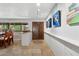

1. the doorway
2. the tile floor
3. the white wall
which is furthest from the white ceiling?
the doorway

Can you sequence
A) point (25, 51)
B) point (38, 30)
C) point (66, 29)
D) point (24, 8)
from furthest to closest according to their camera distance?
point (38, 30), point (24, 8), point (25, 51), point (66, 29)

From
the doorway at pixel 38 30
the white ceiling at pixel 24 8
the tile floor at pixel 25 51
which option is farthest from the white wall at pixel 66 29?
the doorway at pixel 38 30

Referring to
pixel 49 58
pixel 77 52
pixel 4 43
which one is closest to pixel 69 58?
pixel 49 58

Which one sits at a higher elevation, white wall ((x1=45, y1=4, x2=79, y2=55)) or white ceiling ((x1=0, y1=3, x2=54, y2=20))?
white ceiling ((x1=0, y1=3, x2=54, y2=20))

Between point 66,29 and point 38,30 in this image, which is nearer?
point 66,29

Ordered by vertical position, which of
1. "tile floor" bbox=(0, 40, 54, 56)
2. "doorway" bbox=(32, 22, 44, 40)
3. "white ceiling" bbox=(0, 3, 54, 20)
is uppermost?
"white ceiling" bbox=(0, 3, 54, 20)

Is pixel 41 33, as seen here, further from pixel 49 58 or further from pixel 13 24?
pixel 49 58

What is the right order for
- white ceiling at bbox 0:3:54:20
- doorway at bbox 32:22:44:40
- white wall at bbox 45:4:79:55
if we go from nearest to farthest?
1. white wall at bbox 45:4:79:55
2. white ceiling at bbox 0:3:54:20
3. doorway at bbox 32:22:44:40

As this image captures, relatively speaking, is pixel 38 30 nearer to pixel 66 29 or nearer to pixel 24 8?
pixel 24 8

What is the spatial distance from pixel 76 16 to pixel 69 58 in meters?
1.64

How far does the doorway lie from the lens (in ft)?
46.7

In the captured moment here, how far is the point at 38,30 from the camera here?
1446 centimetres

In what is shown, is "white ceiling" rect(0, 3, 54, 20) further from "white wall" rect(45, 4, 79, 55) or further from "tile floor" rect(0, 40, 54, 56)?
"tile floor" rect(0, 40, 54, 56)

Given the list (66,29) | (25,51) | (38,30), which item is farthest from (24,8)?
(38,30)
